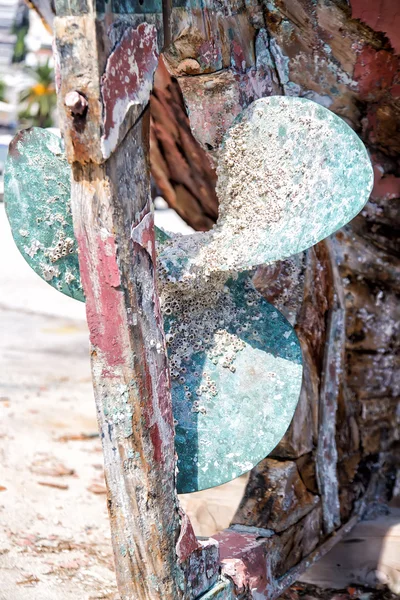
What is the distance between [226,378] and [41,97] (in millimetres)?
21582

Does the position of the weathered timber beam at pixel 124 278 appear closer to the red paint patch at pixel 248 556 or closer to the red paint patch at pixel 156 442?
the red paint patch at pixel 156 442

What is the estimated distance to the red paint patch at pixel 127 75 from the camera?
1488 mm

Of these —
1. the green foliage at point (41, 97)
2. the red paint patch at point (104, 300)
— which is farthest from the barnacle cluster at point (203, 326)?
the green foliage at point (41, 97)

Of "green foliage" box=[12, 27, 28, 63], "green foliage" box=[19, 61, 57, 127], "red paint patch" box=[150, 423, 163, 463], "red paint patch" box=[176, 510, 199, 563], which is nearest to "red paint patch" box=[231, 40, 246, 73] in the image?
"red paint patch" box=[150, 423, 163, 463]

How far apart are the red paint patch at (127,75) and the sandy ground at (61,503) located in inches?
61.1

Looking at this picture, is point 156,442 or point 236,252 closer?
point 156,442

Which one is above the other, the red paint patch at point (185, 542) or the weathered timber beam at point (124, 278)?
the weathered timber beam at point (124, 278)

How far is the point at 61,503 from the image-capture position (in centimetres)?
305

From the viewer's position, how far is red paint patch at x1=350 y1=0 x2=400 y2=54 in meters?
2.15

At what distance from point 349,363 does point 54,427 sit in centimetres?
165

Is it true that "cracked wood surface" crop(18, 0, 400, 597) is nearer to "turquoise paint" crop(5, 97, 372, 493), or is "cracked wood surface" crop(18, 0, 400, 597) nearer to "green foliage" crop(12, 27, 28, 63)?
"turquoise paint" crop(5, 97, 372, 493)

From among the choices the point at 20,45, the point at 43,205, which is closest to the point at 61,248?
the point at 43,205

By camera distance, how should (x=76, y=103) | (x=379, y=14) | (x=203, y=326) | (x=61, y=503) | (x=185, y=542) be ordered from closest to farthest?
(x=76, y=103), (x=185, y=542), (x=203, y=326), (x=379, y=14), (x=61, y=503)

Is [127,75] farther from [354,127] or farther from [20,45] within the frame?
[20,45]
